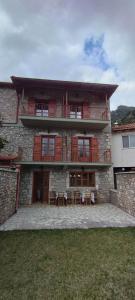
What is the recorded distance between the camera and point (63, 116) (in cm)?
1223

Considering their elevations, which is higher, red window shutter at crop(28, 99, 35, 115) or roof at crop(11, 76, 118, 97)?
roof at crop(11, 76, 118, 97)

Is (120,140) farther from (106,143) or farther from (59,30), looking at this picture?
(59,30)

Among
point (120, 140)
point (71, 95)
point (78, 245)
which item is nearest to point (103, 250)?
point (78, 245)

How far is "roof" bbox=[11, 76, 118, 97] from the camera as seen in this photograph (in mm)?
11493

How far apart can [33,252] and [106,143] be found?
32.8 ft

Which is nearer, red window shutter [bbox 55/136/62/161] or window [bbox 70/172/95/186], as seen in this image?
red window shutter [bbox 55/136/62/161]

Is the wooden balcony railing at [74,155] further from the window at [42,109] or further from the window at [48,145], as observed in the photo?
the window at [42,109]

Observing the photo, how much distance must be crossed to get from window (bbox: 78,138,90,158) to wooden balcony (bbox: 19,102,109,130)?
41.7 inches

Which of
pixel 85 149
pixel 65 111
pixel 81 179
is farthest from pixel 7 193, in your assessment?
pixel 65 111

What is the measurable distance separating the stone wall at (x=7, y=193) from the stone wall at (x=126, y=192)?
5.95 m

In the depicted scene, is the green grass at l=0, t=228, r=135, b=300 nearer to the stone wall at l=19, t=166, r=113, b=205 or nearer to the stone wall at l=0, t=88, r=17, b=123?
the stone wall at l=19, t=166, r=113, b=205

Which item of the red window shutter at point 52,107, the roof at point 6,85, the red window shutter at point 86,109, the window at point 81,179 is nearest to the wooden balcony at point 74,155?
the window at point 81,179

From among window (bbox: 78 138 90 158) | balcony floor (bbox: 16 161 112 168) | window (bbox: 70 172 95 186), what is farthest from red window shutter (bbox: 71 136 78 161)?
window (bbox: 70 172 95 186)

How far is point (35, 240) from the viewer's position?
4.59m
